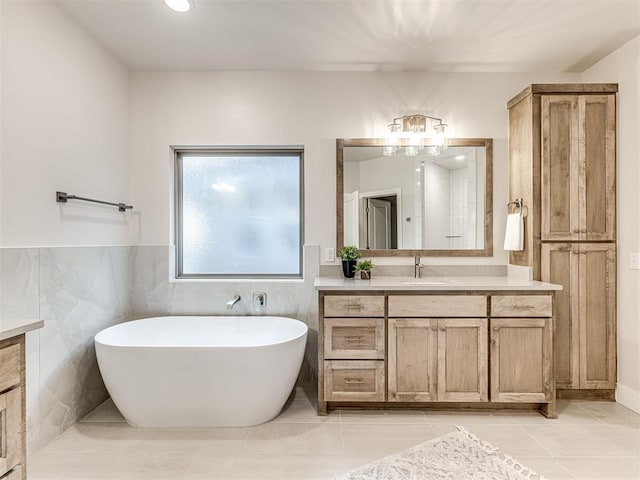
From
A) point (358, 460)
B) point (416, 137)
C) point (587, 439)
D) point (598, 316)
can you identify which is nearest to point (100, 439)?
point (358, 460)

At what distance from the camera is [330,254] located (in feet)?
9.40

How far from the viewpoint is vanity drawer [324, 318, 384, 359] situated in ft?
7.48

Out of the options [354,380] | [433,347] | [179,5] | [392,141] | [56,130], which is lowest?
[354,380]

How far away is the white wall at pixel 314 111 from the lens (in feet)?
9.34

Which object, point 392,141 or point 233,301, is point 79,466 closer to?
point 233,301

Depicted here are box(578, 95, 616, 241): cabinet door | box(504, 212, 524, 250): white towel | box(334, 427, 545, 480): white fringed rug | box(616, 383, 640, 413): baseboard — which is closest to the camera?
box(334, 427, 545, 480): white fringed rug

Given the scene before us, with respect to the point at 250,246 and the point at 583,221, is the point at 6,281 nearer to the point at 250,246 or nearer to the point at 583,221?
the point at 250,246

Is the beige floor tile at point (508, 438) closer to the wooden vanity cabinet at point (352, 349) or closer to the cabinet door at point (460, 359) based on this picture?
the cabinet door at point (460, 359)

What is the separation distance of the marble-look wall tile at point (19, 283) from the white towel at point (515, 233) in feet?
10.0

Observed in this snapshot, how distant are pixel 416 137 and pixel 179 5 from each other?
1862 millimetres

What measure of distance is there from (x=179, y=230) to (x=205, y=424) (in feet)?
5.21

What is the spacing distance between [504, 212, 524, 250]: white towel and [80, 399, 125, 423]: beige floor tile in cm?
293

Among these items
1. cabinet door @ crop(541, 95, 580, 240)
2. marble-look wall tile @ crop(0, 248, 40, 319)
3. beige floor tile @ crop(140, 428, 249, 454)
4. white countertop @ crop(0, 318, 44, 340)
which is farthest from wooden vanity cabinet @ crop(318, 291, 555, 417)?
marble-look wall tile @ crop(0, 248, 40, 319)

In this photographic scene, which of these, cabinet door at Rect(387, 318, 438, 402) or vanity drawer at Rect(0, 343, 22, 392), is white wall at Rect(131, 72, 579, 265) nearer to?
cabinet door at Rect(387, 318, 438, 402)
